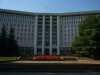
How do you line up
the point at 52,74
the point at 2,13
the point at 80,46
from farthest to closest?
the point at 2,13 → the point at 80,46 → the point at 52,74

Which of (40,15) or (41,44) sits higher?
(40,15)

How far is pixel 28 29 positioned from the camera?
10531cm

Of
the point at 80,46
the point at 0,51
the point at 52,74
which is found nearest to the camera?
the point at 52,74

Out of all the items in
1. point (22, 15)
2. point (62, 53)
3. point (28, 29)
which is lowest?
point (62, 53)

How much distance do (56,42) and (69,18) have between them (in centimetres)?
1341

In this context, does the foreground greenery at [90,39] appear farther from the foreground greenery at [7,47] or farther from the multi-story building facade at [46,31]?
the multi-story building facade at [46,31]

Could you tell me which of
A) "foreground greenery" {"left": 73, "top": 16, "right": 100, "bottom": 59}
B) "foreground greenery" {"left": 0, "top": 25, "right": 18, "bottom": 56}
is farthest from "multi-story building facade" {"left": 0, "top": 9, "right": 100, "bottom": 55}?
"foreground greenery" {"left": 73, "top": 16, "right": 100, "bottom": 59}

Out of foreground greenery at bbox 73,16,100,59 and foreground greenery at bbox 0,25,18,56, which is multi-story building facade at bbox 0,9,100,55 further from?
foreground greenery at bbox 73,16,100,59

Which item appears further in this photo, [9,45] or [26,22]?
[26,22]

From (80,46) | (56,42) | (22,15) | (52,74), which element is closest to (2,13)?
(22,15)

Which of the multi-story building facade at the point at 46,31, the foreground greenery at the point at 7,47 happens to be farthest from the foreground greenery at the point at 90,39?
the multi-story building facade at the point at 46,31

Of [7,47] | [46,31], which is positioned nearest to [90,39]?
[7,47]

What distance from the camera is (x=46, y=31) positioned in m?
106

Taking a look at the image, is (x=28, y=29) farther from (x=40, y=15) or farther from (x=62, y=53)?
(x=62, y=53)
